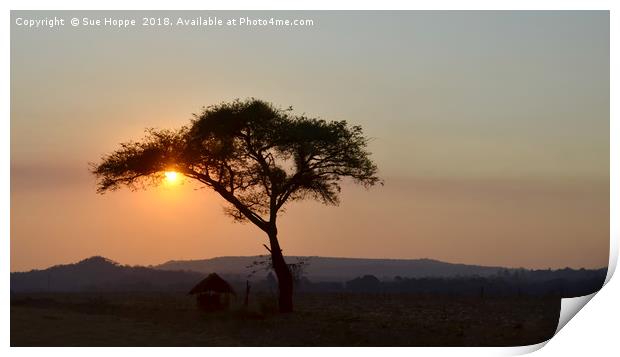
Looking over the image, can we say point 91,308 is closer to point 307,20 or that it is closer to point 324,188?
point 324,188

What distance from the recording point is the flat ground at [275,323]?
23297 millimetres

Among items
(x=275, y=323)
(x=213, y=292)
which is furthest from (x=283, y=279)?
(x=275, y=323)

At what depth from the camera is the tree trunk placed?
1133 inches

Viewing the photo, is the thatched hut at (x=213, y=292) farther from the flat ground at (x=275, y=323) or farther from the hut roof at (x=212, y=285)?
the flat ground at (x=275, y=323)

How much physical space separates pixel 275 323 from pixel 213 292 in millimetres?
4239

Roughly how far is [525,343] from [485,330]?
4.66ft

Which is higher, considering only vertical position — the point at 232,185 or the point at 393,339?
the point at 232,185

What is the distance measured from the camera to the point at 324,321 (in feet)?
87.0

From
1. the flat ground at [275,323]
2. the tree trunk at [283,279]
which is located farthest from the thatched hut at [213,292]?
the tree trunk at [283,279]

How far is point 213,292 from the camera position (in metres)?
30.2

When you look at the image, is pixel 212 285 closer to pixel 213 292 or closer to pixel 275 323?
pixel 213 292

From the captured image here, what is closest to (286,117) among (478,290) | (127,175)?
(127,175)

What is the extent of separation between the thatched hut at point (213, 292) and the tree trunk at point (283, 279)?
5.77ft

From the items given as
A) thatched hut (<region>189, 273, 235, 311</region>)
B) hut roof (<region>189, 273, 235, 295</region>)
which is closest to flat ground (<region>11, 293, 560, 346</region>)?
thatched hut (<region>189, 273, 235, 311</region>)
